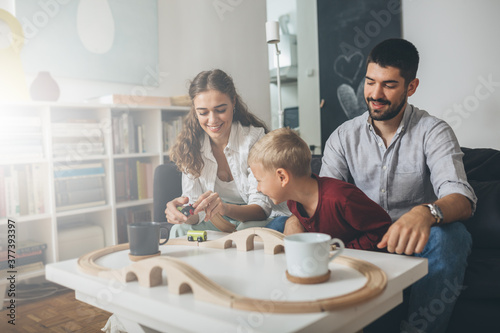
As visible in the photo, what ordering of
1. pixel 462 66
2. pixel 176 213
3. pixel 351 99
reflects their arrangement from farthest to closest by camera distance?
pixel 351 99 → pixel 462 66 → pixel 176 213

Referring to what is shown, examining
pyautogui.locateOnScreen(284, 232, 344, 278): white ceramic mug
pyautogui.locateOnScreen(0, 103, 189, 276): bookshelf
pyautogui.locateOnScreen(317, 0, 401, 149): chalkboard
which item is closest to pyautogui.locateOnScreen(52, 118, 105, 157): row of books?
pyautogui.locateOnScreen(0, 103, 189, 276): bookshelf

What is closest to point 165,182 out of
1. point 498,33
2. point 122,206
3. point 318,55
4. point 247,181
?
point 247,181

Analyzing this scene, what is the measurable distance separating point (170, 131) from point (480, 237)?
6.66ft

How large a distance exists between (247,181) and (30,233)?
1426 mm

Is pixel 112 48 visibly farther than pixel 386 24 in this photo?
No

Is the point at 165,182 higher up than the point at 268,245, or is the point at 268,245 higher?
the point at 165,182

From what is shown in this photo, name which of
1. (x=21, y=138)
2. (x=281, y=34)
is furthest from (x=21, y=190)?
(x=281, y=34)

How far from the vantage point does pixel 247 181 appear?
1.85 metres

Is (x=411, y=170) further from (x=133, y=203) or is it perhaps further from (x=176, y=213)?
(x=133, y=203)

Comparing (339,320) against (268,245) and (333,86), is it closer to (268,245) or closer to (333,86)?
(268,245)

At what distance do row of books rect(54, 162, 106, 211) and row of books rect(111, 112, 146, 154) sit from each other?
175mm

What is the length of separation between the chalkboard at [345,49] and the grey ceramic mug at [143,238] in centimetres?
301

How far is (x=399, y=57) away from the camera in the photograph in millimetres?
1506

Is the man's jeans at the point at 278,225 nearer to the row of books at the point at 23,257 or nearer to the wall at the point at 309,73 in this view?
the row of books at the point at 23,257
